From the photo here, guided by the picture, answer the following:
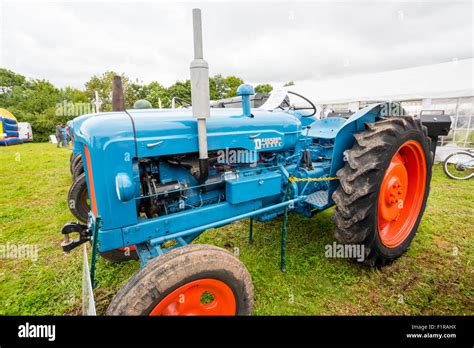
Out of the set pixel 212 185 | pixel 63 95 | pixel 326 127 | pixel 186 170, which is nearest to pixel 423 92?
pixel 326 127

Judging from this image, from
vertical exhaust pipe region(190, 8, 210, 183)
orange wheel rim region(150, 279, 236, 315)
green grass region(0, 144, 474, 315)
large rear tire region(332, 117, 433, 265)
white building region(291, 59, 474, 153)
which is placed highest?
white building region(291, 59, 474, 153)

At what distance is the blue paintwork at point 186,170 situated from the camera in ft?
5.78

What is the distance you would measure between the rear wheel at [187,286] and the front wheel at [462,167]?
6.85m

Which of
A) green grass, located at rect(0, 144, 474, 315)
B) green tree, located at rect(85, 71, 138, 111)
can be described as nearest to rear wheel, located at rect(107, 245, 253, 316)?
green grass, located at rect(0, 144, 474, 315)

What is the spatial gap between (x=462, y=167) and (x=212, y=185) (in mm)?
7220

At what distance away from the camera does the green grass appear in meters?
2.26

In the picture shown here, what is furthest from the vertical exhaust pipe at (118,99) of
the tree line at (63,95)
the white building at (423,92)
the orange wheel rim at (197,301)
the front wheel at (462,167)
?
the tree line at (63,95)

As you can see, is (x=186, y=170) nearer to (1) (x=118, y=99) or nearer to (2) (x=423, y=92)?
(1) (x=118, y=99)

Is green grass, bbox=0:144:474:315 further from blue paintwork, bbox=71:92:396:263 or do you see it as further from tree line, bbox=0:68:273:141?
tree line, bbox=0:68:273:141

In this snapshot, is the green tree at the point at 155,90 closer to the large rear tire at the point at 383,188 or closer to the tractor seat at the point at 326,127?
the tractor seat at the point at 326,127

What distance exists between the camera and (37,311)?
2.28 meters

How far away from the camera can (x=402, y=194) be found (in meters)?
2.79

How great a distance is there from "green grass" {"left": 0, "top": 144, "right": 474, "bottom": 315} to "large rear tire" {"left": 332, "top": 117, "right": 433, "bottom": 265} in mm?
283
